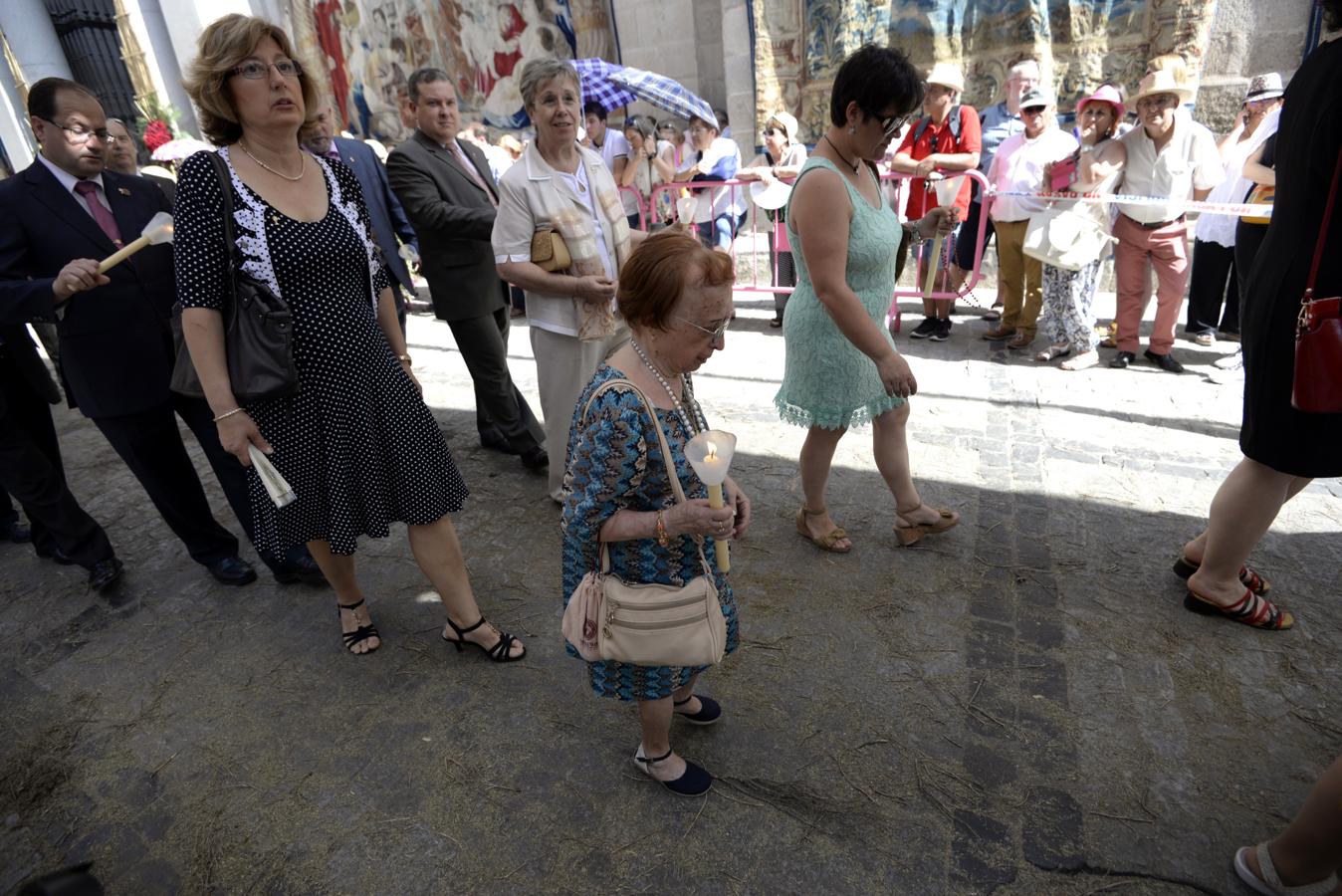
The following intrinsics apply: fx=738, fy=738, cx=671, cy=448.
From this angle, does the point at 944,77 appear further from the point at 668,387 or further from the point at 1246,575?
the point at 668,387

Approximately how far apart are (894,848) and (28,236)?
3761 millimetres

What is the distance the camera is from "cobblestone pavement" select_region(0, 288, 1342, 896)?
2.03 meters

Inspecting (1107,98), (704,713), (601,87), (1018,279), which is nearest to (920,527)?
(704,713)

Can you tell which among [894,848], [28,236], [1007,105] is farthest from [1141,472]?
[28,236]

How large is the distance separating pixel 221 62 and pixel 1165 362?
561cm

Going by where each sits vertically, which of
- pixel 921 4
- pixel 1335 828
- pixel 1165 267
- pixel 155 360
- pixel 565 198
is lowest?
pixel 1335 828

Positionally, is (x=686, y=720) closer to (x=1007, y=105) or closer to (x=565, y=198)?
(x=565, y=198)

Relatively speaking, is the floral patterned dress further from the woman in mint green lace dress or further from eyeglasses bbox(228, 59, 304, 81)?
eyeglasses bbox(228, 59, 304, 81)

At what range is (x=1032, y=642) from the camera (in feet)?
8.91

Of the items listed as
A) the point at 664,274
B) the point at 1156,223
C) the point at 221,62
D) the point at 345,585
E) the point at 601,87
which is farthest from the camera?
the point at 601,87

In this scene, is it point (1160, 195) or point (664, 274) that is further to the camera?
point (1160, 195)

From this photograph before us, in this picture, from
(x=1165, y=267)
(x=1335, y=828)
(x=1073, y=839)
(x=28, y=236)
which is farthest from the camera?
(x=1165, y=267)

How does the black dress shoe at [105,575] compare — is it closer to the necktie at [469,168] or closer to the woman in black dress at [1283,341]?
the necktie at [469,168]

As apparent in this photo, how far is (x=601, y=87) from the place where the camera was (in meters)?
7.70
